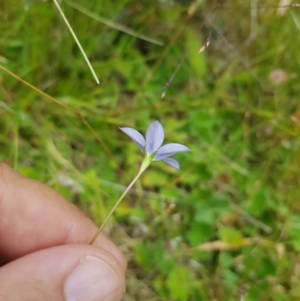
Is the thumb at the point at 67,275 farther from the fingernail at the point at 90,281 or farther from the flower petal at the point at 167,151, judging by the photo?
the flower petal at the point at 167,151

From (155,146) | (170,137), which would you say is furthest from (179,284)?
(155,146)

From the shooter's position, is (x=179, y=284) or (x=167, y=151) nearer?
(x=167, y=151)

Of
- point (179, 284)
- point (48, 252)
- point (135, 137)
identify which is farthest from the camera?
point (179, 284)

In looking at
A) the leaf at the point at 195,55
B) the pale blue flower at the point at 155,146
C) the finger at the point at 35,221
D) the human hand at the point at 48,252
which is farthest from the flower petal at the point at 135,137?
the leaf at the point at 195,55

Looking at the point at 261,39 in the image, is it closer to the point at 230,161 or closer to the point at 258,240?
the point at 230,161

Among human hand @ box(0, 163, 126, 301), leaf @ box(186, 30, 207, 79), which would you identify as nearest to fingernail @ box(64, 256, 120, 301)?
human hand @ box(0, 163, 126, 301)

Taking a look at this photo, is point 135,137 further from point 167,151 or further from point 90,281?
point 90,281
